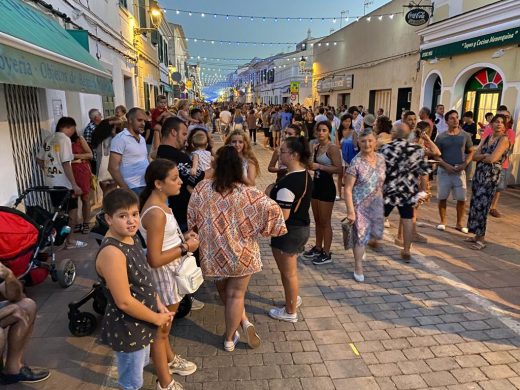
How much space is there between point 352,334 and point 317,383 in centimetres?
76

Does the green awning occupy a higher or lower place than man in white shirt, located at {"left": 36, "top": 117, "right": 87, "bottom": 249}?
higher

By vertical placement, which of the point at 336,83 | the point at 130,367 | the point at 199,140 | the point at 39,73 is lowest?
the point at 130,367

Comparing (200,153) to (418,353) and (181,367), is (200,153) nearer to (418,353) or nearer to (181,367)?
(181,367)

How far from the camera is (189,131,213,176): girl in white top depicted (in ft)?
13.3

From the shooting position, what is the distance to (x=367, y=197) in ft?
14.5

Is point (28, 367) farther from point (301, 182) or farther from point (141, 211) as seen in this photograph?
point (301, 182)

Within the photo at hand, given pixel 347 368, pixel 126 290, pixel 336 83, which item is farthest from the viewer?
pixel 336 83

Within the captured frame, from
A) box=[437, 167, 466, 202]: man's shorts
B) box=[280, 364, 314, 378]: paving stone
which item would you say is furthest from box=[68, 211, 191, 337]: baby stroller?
box=[437, 167, 466, 202]: man's shorts

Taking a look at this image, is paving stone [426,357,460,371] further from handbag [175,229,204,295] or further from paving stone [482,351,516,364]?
handbag [175,229,204,295]

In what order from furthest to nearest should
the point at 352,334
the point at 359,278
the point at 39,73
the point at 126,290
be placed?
the point at 359,278 → the point at 39,73 → the point at 352,334 → the point at 126,290

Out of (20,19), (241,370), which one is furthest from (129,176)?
(241,370)

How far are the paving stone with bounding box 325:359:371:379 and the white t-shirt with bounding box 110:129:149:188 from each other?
9.39 feet

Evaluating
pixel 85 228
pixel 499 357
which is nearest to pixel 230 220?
pixel 499 357

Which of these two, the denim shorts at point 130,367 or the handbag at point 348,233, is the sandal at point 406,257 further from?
the denim shorts at point 130,367
